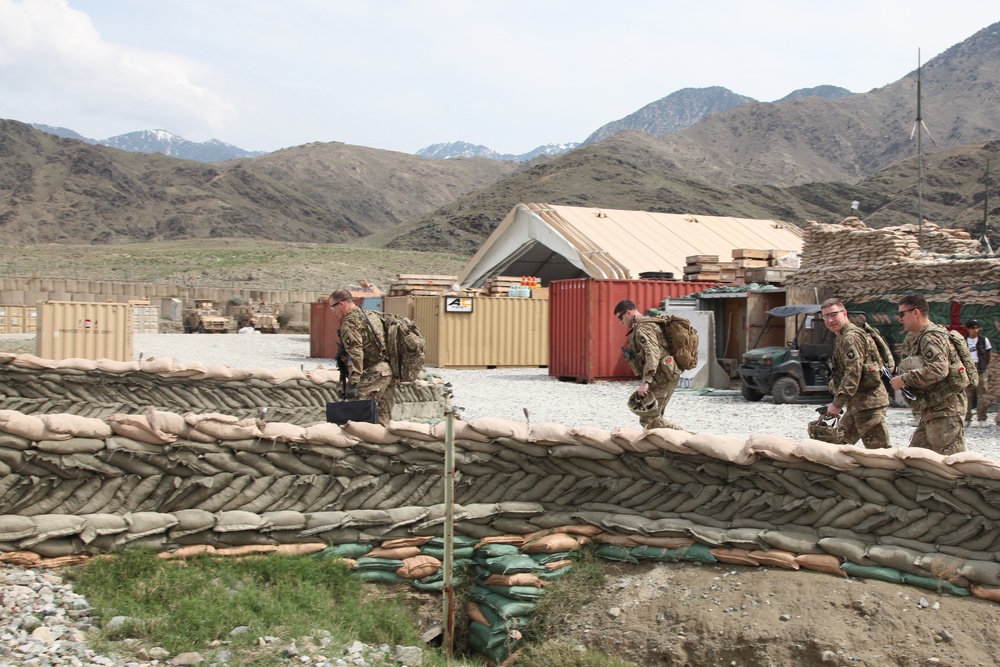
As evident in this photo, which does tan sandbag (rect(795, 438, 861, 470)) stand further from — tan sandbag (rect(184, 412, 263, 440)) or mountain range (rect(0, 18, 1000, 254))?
mountain range (rect(0, 18, 1000, 254))

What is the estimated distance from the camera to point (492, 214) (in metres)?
90.0

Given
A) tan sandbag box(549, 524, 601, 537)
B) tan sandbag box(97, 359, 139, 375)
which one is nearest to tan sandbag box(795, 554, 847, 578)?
tan sandbag box(549, 524, 601, 537)

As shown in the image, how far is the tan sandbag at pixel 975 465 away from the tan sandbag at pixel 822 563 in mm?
819

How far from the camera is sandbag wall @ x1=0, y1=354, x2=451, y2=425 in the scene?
983 centimetres

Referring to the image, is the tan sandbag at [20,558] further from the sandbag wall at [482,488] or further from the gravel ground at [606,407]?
the gravel ground at [606,407]

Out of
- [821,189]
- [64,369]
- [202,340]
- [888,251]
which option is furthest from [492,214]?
[64,369]

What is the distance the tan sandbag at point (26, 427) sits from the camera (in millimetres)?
5336

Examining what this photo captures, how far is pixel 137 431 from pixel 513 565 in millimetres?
2470

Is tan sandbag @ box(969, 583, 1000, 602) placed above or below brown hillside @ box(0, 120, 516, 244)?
below

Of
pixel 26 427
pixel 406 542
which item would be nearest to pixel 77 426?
pixel 26 427

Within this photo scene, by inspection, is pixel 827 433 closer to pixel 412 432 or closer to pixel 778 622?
pixel 778 622

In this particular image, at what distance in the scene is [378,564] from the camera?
568 cm

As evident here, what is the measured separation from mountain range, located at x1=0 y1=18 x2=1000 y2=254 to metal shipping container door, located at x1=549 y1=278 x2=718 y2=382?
152 ft

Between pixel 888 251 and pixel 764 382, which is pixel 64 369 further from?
pixel 888 251
